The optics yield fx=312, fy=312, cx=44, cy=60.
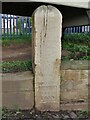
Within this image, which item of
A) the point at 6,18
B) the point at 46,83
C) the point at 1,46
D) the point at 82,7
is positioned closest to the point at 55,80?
the point at 46,83

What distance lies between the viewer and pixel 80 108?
4570mm

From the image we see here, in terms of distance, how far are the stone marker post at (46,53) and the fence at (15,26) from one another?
259 inches

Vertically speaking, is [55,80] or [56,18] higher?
[56,18]

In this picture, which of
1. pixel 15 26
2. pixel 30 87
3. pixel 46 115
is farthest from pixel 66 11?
pixel 15 26

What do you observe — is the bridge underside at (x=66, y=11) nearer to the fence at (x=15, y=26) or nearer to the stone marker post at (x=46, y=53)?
the stone marker post at (x=46, y=53)

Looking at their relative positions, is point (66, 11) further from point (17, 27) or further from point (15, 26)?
point (15, 26)

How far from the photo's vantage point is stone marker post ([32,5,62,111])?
429cm

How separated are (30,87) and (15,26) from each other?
7.35m

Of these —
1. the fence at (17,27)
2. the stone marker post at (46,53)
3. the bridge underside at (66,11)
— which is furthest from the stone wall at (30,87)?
the fence at (17,27)

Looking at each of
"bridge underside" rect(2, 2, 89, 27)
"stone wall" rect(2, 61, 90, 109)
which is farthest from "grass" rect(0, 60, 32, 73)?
"bridge underside" rect(2, 2, 89, 27)

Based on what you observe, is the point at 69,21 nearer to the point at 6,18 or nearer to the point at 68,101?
the point at 68,101

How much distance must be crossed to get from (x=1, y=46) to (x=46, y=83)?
122 inches

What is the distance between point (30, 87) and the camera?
441 cm

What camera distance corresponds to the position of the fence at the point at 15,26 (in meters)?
11.1
